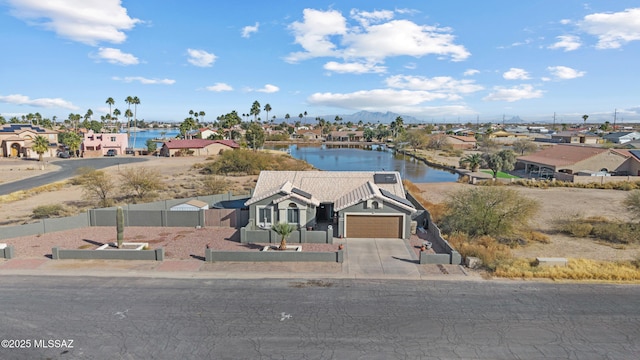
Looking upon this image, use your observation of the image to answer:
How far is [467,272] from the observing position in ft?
67.5

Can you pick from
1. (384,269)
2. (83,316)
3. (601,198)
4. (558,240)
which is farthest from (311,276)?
(601,198)

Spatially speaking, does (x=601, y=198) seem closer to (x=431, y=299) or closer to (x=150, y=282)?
(x=431, y=299)

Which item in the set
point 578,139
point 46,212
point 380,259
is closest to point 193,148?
point 46,212

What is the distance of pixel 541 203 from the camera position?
1575 inches

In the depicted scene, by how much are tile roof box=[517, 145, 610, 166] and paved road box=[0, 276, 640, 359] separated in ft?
155

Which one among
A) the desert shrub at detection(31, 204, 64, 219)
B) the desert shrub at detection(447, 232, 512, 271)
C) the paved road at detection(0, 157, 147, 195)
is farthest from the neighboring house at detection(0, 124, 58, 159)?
the desert shrub at detection(447, 232, 512, 271)

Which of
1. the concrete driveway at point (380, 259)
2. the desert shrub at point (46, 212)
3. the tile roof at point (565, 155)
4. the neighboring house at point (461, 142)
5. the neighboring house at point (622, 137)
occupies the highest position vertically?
the neighboring house at point (622, 137)

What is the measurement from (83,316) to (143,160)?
2818 inches

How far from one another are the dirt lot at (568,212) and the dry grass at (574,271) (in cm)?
290

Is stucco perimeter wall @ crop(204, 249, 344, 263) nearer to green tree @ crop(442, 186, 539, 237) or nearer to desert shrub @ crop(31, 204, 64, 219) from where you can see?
green tree @ crop(442, 186, 539, 237)

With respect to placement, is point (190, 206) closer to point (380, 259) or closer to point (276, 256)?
point (276, 256)

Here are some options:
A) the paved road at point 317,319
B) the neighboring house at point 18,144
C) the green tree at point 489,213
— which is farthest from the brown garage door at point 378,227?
the neighboring house at point 18,144

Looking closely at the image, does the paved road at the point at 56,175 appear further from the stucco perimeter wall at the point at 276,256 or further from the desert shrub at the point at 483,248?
the desert shrub at the point at 483,248

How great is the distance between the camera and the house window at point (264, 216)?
27.6 metres
